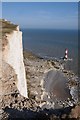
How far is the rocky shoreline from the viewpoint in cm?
1261

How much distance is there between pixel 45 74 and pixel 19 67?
14.3 m

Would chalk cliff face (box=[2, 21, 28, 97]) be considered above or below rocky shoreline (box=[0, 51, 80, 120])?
above

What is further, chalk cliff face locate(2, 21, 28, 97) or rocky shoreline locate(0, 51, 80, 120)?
chalk cliff face locate(2, 21, 28, 97)

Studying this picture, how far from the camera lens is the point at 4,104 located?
14.6m

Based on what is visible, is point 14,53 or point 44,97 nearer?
point 14,53

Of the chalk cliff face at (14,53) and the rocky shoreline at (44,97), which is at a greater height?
the chalk cliff face at (14,53)

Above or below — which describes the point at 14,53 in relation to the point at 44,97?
above

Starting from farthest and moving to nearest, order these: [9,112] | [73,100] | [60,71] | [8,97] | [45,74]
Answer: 1. [60,71]
2. [45,74]
3. [73,100]
4. [8,97]
5. [9,112]

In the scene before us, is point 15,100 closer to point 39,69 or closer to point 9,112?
point 9,112

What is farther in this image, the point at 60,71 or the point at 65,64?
the point at 65,64

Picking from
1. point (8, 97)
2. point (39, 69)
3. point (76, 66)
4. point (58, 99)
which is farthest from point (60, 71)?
point (8, 97)

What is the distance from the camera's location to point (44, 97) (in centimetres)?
2791

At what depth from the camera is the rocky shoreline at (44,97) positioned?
12.6 metres

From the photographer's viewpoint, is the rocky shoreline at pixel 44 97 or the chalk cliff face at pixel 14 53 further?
the chalk cliff face at pixel 14 53
